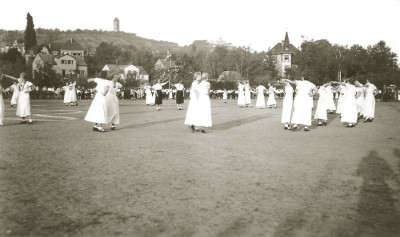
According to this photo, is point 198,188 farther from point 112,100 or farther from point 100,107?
point 112,100

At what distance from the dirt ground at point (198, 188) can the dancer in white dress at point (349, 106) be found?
611 cm

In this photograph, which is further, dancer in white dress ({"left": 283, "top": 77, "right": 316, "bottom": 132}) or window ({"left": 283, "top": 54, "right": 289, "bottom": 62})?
window ({"left": 283, "top": 54, "right": 289, "bottom": 62})

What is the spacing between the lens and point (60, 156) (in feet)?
29.8

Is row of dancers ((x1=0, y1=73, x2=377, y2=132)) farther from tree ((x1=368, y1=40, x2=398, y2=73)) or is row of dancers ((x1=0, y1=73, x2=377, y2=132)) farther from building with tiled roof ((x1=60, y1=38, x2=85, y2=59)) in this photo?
building with tiled roof ((x1=60, y1=38, x2=85, y2=59))

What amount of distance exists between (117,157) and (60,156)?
126 cm

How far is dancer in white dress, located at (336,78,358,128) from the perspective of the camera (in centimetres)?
1733

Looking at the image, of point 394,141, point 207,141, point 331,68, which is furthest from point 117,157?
→ point 331,68

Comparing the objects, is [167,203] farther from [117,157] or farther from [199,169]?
[117,157]

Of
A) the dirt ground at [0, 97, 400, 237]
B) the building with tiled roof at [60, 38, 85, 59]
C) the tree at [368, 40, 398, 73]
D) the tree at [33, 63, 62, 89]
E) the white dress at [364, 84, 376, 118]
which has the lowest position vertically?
the dirt ground at [0, 97, 400, 237]

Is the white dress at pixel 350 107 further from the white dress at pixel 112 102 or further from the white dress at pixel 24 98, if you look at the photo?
the white dress at pixel 24 98

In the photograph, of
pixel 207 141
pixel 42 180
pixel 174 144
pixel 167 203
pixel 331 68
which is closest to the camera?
pixel 167 203

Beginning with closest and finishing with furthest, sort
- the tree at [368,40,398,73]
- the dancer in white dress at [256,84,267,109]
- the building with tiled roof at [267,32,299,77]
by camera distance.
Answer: the dancer in white dress at [256,84,267,109] < the tree at [368,40,398,73] < the building with tiled roof at [267,32,299,77]

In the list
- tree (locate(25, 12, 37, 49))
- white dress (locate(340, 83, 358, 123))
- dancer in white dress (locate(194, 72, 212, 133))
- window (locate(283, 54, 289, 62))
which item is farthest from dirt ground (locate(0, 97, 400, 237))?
tree (locate(25, 12, 37, 49))

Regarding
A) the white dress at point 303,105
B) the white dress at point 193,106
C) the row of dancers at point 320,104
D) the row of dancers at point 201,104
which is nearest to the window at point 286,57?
the row of dancers at point 320,104
